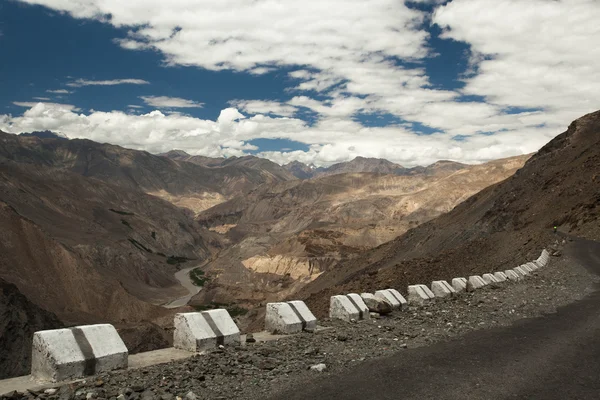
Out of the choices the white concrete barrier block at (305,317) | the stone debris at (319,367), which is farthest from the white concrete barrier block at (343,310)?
the stone debris at (319,367)

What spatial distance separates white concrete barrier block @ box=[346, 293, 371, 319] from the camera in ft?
36.3

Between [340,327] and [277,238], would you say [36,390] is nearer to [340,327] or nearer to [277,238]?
[340,327]

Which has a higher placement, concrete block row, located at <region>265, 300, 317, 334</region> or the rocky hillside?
concrete block row, located at <region>265, 300, 317, 334</region>

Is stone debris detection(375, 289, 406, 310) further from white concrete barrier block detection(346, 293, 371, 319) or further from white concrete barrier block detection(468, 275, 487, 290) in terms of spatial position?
white concrete barrier block detection(468, 275, 487, 290)

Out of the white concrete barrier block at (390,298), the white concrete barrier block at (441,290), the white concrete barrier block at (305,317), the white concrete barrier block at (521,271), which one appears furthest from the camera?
the white concrete barrier block at (521,271)

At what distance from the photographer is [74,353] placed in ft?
19.5

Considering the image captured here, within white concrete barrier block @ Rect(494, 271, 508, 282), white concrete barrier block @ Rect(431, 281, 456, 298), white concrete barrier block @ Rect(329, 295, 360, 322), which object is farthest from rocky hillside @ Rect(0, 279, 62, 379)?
white concrete barrier block @ Rect(494, 271, 508, 282)

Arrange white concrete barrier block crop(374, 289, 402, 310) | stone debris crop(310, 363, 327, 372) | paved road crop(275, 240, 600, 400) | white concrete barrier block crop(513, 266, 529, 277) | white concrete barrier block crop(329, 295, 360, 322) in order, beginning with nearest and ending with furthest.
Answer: paved road crop(275, 240, 600, 400) < stone debris crop(310, 363, 327, 372) < white concrete barrier block crop(329, 295, 360, 322) < white concrete barrier block crop(374, 289, 402, 310) < white concrete barrier block crop(513, 266, 529, 277)

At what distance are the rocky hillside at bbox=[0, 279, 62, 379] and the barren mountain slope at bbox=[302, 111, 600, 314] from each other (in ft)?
53.1

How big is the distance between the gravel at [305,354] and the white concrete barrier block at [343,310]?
25 centimetres

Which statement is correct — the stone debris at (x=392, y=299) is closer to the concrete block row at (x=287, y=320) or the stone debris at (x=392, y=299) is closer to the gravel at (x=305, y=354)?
the gravel at (x=305, y=354)

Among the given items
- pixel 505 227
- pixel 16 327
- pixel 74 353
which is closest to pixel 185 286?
pixel 505 227

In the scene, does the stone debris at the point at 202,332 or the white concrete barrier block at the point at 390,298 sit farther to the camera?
the white concrete barrier block at the point at 390,298

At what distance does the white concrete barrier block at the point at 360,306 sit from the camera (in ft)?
36.3
